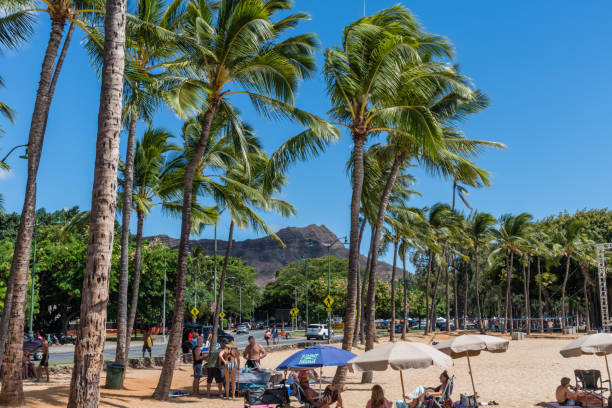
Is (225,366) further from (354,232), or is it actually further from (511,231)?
(511,231)

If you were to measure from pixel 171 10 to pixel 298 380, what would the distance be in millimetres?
10840

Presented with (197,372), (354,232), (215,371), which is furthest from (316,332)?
(354,232)

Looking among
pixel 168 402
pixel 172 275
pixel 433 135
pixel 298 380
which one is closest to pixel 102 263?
pixel 298 380

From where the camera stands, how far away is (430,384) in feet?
57.5

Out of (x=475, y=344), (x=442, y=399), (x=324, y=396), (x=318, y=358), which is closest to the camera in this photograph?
(x=324, y=396)

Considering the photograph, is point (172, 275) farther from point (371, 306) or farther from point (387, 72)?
point (387, 72)

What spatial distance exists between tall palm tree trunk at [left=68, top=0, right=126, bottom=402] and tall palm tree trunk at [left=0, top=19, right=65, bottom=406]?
4.96 metres

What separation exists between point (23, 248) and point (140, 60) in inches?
293

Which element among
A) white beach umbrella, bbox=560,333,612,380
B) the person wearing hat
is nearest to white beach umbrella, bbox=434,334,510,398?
white beach umbrella, bbox=560,333,612,380

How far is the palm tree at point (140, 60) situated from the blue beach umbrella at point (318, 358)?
6.96 metres

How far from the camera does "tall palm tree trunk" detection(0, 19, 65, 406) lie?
11.1m

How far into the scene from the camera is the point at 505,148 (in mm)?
17078

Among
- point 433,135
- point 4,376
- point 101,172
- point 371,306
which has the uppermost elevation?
point 433,135

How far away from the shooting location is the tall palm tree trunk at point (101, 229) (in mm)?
6977
